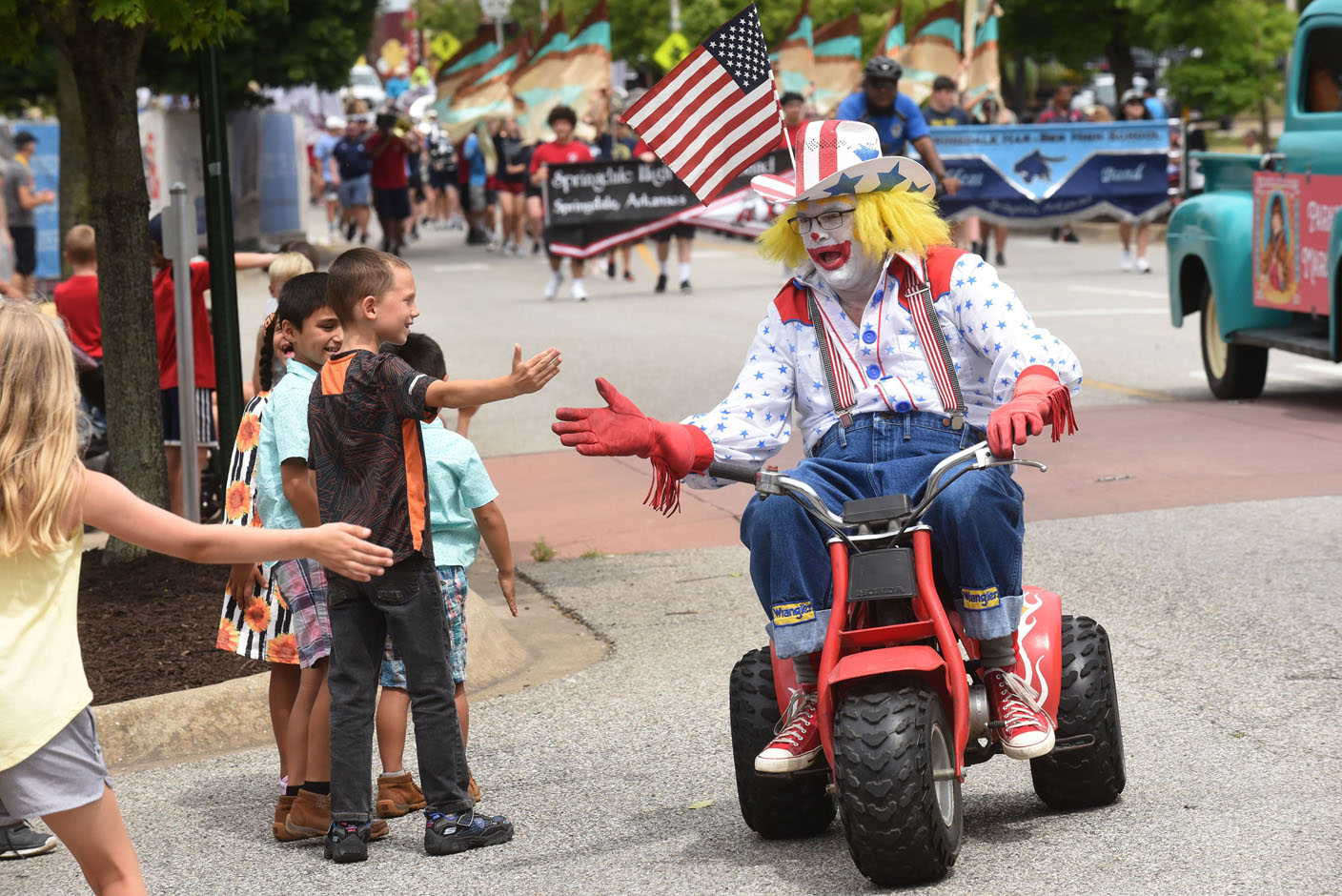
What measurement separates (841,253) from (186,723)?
8.59 ft

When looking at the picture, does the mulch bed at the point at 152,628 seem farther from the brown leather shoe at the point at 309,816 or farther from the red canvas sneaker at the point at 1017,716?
the red canvas sneaker at the point at 1017,716

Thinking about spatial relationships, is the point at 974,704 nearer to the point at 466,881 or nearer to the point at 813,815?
the point at 813,815

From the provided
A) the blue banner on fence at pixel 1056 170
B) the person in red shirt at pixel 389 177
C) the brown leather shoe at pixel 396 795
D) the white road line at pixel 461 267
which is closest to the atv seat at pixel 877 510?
the brown leather shoe at pixel 396 795

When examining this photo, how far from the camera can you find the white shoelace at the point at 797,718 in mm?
4332

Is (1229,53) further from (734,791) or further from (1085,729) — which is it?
(1085,729)

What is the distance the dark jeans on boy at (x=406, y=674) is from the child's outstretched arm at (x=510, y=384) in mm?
503

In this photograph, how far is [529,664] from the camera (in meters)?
6.61

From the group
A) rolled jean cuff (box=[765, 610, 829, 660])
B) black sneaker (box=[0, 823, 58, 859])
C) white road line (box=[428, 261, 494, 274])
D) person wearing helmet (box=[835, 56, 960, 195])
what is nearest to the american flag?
rolled jean cuff (box=[765, 610, 829, 660])

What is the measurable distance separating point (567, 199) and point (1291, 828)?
633 inches

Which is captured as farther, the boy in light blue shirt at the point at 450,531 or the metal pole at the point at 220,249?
the metal pole at the point at 220,249

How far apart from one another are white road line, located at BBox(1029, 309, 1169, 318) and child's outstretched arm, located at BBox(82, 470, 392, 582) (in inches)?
531

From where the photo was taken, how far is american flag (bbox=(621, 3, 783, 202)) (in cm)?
530

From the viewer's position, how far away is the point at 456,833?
15.3 feet

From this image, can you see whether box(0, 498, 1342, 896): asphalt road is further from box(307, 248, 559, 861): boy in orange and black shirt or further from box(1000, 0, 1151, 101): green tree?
box(1000, 0, 1151, 101): green tree
